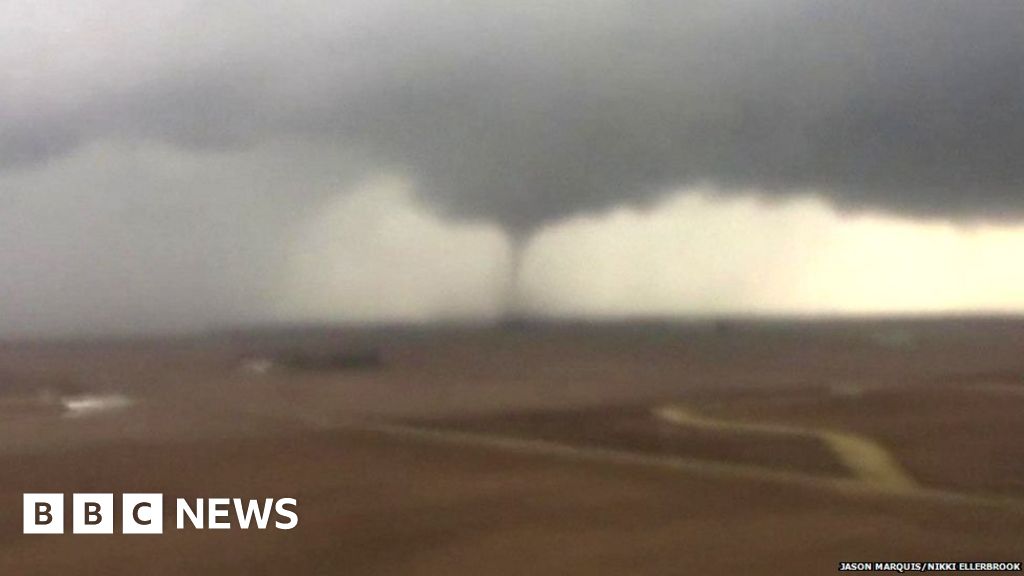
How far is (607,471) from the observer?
0.71 metres

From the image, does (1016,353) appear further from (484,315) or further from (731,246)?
(484,315)

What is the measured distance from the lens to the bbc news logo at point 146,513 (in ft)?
2.26

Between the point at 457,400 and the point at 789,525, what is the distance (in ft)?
0.86

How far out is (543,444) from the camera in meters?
0.71

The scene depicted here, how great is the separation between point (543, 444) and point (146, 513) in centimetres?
29

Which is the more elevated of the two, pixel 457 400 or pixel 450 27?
pixel 450 27

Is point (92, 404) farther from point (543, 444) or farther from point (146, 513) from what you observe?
point (543, 444)

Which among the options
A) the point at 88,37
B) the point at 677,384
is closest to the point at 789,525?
the point at 677,384

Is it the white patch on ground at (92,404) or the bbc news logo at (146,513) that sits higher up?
the white patch on ground at (92,404)

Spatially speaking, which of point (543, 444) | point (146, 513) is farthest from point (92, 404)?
point (543, 444)

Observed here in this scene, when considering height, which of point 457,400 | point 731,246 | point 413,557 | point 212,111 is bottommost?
point 413,557

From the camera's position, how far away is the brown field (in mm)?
688

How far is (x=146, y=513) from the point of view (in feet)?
2.27

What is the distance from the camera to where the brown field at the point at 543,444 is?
2.26 feet
